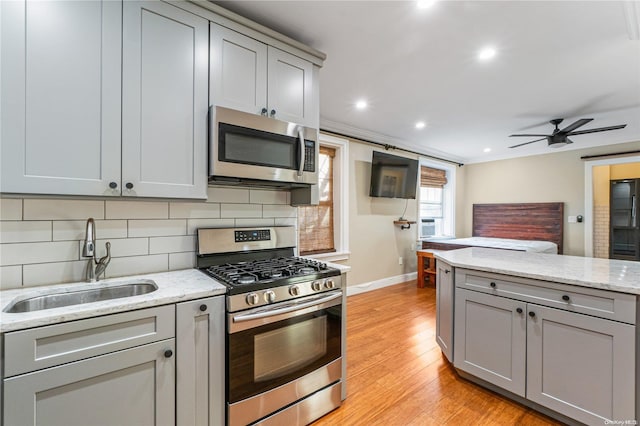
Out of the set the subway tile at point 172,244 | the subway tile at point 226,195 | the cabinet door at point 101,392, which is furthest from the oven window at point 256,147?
A: the cabinet door at point 101,392

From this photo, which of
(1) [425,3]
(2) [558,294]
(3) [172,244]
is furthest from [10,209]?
(2) [558,294]

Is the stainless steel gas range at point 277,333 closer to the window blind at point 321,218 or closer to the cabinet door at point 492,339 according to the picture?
the cabinet door at point 492,339

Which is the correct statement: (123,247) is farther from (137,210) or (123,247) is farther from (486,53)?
(486,53)

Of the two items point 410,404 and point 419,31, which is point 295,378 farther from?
point 419,31

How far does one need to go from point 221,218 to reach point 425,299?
331 centimetres

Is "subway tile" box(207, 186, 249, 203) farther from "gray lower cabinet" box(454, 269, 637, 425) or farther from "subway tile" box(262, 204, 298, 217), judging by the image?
"gray lower cabinet" box(454, 269, 637, 425)

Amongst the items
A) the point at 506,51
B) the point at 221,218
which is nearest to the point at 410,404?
the point at 221,218

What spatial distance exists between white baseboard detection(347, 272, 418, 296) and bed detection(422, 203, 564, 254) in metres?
0.65

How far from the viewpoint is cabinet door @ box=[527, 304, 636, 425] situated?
58.4 inches

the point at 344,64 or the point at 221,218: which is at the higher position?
the point at 344,64

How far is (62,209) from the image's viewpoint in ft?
5.16

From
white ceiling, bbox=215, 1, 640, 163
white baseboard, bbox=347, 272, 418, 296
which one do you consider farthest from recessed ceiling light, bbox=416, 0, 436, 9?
white baseboard, bbox=347, 272, 418, 296

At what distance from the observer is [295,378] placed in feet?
5.51

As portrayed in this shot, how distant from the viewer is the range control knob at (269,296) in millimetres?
1544
